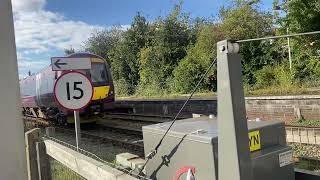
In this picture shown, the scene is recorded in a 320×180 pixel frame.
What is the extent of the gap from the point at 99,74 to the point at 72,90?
11.5 m

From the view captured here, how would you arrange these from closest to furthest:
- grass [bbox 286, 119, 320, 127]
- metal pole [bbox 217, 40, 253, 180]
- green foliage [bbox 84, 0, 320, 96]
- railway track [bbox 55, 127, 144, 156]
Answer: metal pole [bbox 217, 40, 253, 180] < railway track [bbox 55, 127, 144, 156] < grass [bbox 286, 119, 320, 127] < green foliage [bbox 84, 0, 320, 96]

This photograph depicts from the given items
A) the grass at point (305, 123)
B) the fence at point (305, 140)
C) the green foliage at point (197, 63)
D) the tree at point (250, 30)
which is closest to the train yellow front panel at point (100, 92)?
the grass at point (305, 123)

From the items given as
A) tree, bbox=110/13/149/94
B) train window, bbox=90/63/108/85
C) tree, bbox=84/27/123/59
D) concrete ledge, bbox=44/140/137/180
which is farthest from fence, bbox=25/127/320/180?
tree, bbox=84/27/123/59

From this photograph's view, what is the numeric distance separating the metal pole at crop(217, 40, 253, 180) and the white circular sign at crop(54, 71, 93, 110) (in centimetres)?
532

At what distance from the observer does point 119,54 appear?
146 feet

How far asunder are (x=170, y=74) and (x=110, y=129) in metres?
18.4

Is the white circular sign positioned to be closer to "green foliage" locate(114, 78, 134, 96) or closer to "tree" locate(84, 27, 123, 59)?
"green foliage" locate(114, 78, 134, 96)

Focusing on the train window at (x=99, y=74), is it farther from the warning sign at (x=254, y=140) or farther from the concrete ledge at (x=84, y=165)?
the warning sign at (x=254, y=140)

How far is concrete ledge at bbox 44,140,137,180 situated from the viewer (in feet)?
10.6

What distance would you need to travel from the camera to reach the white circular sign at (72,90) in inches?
279

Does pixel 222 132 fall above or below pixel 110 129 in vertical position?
above

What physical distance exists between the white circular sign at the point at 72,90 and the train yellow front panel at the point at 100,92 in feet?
36.8

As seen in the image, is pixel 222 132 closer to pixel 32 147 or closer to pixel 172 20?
pixel 32 147

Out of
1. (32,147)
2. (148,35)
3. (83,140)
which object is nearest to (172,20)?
(148,35)
